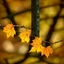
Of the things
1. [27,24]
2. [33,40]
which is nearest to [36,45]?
[33,40]

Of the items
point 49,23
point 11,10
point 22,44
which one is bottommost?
point 22,44

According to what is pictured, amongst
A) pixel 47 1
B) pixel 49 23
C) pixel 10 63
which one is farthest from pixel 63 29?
pixel 10 63

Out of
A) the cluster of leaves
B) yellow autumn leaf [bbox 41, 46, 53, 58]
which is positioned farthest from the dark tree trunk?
yellow autumn leaf [bbox 41, 46, 53, 58]

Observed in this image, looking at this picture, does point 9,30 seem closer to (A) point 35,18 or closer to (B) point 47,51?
(A) point 35,18

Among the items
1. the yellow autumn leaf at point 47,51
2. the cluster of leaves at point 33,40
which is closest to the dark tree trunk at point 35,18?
the cluster of leaves at point 33,40

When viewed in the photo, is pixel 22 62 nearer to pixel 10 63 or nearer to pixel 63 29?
pixel 10 63

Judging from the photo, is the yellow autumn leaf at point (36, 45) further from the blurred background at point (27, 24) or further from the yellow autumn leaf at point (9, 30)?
the yellow autumn leaf at point (9, 30)
